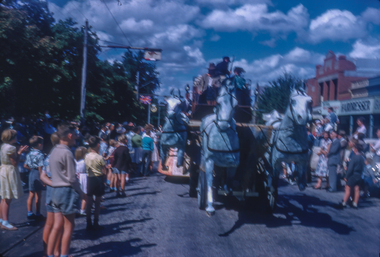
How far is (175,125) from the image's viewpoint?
749 cm

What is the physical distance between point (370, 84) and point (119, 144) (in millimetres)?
15093

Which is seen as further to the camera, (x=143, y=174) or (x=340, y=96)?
(x=340, y=96)

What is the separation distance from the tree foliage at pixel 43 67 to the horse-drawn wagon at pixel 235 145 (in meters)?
6.36

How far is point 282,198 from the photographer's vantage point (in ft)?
33.9

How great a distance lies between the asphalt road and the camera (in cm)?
561

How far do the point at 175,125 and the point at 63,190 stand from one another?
3.26m

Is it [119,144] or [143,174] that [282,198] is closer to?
[119,144]

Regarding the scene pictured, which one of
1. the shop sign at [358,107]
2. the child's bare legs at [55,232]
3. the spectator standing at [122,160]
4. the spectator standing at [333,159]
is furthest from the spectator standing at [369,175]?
the child's bare legs at [55,232]

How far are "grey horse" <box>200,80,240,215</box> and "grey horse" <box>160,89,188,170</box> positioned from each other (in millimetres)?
689

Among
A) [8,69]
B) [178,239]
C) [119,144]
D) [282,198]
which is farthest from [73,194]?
[8,69]

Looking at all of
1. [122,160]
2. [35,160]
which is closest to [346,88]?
[122,160]

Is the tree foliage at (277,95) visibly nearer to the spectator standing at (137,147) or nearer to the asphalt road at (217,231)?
the asphalt road at (217,231)

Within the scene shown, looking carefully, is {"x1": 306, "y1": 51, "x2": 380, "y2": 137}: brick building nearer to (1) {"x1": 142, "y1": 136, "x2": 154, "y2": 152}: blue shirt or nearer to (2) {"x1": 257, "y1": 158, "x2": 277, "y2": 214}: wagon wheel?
(1) {"x1": 142, "y1": 136, "x2": 154, "y2": 152}: blue shirt

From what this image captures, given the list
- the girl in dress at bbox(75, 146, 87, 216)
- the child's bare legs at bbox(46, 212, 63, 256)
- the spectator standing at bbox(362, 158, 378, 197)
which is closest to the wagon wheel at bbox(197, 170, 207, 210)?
the girl in dress at bbox(75, 146, 87, 216)
